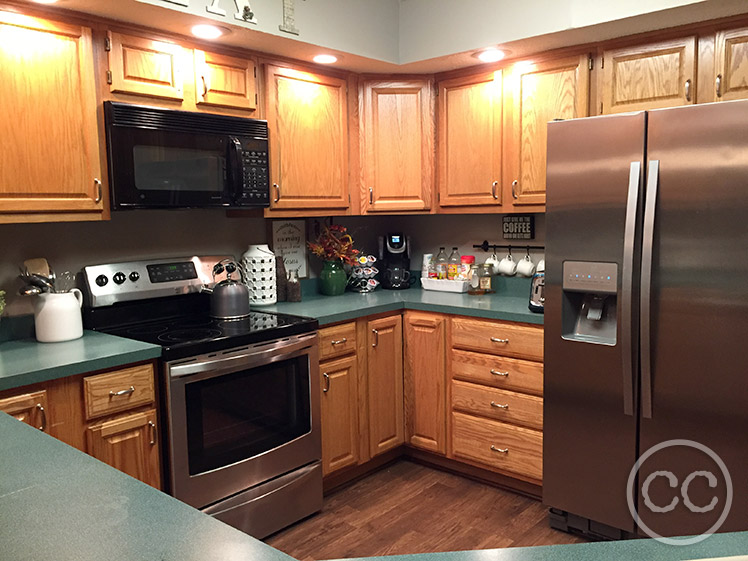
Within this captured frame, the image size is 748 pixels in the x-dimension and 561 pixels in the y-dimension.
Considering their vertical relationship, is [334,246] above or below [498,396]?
above

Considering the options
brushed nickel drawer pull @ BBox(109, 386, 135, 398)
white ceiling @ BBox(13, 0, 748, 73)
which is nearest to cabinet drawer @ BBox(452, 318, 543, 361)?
white ceiling @ BBox(13, 0, 748, 73)

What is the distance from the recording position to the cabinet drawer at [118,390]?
2139mm

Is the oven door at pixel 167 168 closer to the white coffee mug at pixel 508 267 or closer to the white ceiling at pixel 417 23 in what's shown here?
the white ceiling at pixel 417 23

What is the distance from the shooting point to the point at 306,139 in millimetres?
3213

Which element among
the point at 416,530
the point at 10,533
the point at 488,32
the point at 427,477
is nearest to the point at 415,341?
the point at 427,477

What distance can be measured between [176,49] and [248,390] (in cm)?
144

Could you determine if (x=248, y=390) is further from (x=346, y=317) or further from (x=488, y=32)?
(x=488, y=32)

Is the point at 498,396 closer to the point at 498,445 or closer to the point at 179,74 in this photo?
the point at 498,445

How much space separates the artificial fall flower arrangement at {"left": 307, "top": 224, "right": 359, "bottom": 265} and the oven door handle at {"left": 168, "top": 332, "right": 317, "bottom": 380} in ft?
2.59

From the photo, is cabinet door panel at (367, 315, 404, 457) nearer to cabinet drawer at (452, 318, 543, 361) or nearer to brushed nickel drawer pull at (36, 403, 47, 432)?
cabinet drawer at (452, 318, 543, 361)

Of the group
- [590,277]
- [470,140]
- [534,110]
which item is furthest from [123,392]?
[534,110]

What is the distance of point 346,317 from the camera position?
3.02 m

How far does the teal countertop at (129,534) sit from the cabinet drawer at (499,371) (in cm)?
191

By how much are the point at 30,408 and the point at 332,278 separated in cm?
180
